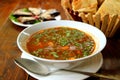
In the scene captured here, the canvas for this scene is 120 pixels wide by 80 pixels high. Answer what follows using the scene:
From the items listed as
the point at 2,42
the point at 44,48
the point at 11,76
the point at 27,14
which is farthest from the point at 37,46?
the point at 27,14

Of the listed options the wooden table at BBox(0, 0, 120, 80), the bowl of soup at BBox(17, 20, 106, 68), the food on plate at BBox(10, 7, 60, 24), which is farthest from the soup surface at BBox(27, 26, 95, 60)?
the food on plate at BBox(10, 7, 60, 24)

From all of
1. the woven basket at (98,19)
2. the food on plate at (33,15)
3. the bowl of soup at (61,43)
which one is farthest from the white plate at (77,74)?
the food on plate at (33,15)

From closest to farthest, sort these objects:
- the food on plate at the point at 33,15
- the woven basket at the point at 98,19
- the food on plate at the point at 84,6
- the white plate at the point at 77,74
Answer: the white plate at the point at 77,74
the woven basket at the point at 98,19
the food on plate at the point at 84,6
the food on plate at the point at 33,15

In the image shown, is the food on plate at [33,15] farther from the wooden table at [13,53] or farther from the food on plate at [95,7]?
the food on plate at [95,7]

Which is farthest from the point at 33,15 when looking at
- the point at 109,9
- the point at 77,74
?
the point at 77,74

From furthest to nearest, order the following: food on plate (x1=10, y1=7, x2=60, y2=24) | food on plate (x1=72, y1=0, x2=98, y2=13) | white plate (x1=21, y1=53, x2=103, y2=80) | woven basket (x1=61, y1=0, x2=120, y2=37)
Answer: food on plate (x1=10, y1=7, x2=60, y2=24) → food on plate (x1=72, y1=0, x2=98, y2=13) → woven basket (x1=61, y1=0, x2=120, y2=37) → white plate (x1=21, y1=53, x2=103, y2=80)

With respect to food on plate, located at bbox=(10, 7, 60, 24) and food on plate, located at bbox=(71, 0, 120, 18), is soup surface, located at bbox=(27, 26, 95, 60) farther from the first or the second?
food on plate, located at bbox=(10, 7, 60, 24)
